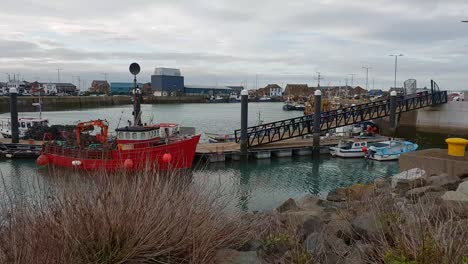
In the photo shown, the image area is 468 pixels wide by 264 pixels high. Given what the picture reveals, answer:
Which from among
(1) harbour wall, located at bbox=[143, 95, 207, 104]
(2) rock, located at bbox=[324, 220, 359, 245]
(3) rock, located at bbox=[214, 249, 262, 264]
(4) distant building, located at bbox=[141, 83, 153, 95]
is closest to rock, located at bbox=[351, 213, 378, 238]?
(2) rock, located at bbox=[324, 220, 359, 245]

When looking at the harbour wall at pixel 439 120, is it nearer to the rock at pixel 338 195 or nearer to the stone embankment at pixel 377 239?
the rock at pixel 338 195

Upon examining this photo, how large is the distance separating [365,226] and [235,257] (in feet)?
6.43

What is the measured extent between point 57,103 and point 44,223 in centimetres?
11900

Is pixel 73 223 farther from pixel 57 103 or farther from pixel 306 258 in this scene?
pixel 57 103

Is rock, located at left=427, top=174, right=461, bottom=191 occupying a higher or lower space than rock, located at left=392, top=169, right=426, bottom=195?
higher

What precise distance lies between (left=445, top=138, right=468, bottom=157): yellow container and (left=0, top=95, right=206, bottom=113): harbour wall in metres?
99.3

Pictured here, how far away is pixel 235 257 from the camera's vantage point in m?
4.56

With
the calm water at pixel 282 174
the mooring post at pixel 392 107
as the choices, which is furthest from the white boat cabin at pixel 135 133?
the mooring post at pixel 392 107

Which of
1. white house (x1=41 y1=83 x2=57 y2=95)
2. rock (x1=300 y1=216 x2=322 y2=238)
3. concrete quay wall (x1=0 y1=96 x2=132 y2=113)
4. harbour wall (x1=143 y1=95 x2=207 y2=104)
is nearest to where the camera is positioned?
rock (x1=300 y1=216 x2=322 y2=238)

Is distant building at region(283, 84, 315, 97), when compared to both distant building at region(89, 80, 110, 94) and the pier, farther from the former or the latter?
the pier

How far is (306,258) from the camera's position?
14.1ft

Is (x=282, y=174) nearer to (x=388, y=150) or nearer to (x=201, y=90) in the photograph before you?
(x=388, y=150)

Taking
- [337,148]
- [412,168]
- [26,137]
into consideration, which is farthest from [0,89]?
[412,168]

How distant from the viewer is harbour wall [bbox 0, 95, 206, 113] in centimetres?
9812
